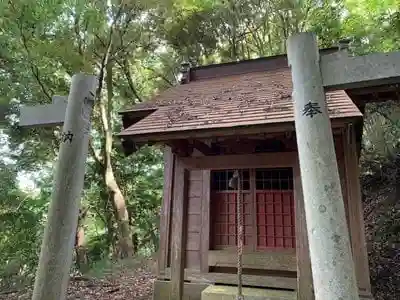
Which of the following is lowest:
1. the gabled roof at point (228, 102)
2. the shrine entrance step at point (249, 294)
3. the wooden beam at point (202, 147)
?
the shrine entrance step at point (249, 294)

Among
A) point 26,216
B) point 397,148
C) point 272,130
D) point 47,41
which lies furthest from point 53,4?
point 397,148

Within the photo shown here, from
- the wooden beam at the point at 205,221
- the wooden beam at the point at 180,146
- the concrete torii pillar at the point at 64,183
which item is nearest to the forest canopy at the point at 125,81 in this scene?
the wooden beam at the point at 205,221

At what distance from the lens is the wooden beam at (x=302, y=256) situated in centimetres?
447

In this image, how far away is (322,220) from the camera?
2.61m

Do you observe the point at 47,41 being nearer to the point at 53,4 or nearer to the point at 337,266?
the point at 53,4

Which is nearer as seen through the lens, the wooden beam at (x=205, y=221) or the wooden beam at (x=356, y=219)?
the wooden beam at (x=356, y=219)

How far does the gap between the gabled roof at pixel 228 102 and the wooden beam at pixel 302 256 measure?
3.51 ft

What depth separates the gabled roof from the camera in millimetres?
4781

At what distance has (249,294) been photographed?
5.31m

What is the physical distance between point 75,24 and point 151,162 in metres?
6.47

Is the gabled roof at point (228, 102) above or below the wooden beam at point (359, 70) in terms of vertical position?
above

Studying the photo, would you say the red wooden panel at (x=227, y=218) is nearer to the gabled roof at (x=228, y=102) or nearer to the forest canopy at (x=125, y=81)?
the gabled roof at (x=228, y=102)

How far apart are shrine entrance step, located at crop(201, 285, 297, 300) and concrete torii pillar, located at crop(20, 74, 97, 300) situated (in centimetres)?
301

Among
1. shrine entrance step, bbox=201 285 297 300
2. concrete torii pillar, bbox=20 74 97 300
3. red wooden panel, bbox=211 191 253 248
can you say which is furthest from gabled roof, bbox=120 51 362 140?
shrine entrance step, bbox=201 285 297 300
